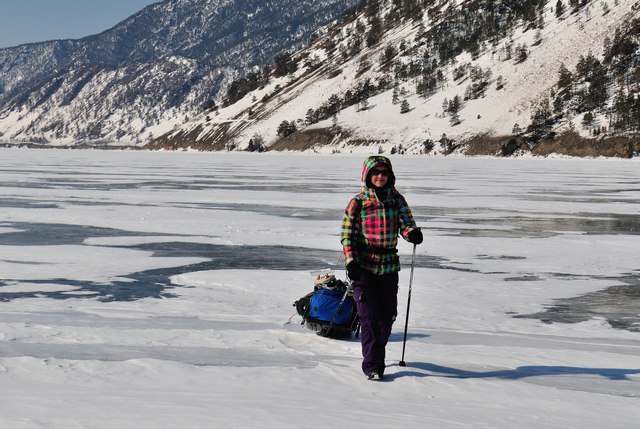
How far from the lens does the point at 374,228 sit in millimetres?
Answer: 6637

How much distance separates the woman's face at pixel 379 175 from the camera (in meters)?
6.46

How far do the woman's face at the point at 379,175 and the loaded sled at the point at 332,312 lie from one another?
6.60ft

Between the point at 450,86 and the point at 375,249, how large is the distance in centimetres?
15394

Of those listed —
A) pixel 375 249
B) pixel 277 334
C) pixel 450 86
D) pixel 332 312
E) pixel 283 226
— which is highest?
pixel 450 86

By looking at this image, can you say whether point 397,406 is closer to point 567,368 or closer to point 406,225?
point 406,225

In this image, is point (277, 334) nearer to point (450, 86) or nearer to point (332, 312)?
point (332, 312)

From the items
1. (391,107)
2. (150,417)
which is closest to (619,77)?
(391,107)

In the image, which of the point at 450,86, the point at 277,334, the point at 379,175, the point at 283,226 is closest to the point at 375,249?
A: the point at 379,175

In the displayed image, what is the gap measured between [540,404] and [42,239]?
40.6 ft

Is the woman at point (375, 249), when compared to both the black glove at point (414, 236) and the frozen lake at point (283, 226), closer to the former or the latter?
the black glove at point (414, 236)

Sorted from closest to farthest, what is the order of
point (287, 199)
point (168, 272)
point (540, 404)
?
point (540, 404)
point (168, 272)
point (287, 199)

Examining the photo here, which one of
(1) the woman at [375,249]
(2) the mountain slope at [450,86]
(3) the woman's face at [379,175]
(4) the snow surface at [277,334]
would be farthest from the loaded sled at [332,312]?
(2) the mountain slope at [450,86]

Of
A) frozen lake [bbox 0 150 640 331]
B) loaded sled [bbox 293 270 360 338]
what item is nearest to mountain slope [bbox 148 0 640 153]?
frozen lake [bbox 0 150 640 331]

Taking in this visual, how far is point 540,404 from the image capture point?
6.03 metres
